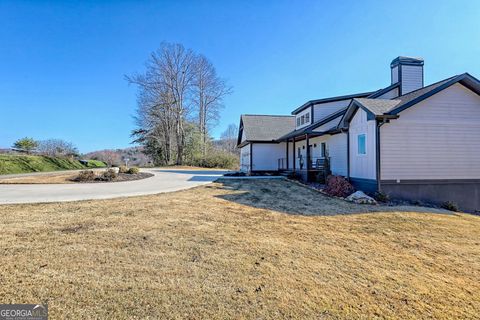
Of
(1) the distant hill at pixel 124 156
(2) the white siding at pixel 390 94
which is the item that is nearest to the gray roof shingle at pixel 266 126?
(2) the white siding at pixel 390 94

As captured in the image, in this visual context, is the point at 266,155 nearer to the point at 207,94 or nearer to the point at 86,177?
the point at 86,177

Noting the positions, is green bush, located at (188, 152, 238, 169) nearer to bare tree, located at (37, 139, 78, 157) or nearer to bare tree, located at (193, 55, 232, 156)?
bare tree, located at (193, 55, 232, 156)

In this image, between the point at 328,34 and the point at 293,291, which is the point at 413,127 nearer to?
the point at 328,34

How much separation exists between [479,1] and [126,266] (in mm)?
15114

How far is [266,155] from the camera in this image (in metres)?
21.2

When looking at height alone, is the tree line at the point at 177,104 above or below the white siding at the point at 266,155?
above

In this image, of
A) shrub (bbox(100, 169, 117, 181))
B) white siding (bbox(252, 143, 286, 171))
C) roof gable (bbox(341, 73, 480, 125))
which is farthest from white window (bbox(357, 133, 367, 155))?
shrub (bbox(100, 169, 117, 181))

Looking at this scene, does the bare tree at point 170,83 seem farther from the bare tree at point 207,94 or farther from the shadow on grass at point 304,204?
the shadow on grass at point 304,204

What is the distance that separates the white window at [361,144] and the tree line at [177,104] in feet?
72.2

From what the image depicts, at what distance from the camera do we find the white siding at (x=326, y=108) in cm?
1742

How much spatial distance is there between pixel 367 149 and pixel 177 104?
26446mm

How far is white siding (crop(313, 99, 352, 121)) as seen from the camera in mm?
17422

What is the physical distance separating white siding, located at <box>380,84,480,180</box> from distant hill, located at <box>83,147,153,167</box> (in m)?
34.7

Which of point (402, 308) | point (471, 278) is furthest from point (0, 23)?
point (471, 278)
